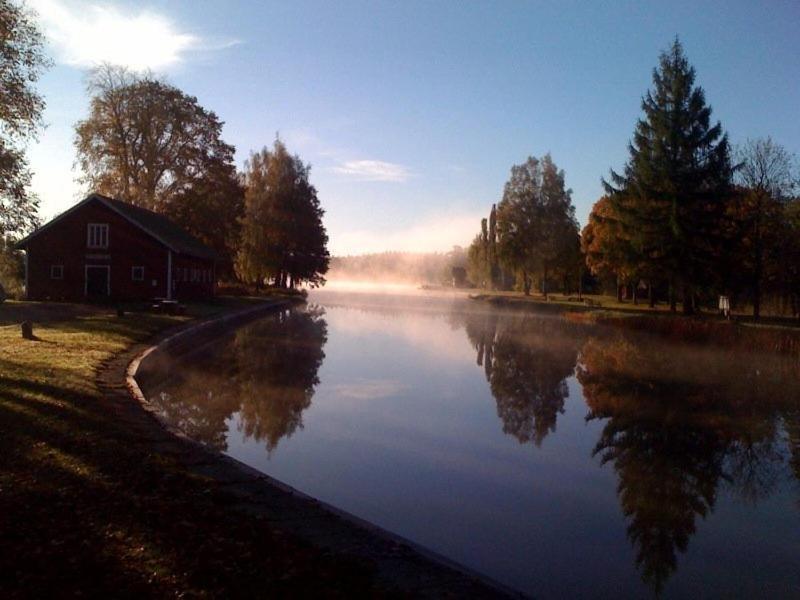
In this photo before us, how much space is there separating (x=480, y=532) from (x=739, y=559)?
2.66 m

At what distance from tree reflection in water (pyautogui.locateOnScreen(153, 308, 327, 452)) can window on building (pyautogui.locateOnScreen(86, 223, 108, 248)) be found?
18.5m

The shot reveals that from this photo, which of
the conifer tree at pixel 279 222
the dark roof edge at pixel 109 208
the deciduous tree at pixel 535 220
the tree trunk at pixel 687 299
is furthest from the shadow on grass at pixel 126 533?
the deciduous tree at pixel 535 220

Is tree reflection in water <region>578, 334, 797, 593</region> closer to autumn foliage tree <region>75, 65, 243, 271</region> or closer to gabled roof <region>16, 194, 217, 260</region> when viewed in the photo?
gabled roof <region>16, 194, 217, 260</region>

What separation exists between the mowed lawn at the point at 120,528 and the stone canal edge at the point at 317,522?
22 cm

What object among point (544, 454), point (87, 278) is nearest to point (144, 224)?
point (87, 278)

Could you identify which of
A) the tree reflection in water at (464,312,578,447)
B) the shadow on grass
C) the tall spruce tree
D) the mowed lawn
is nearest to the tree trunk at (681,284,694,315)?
the tall spruce tree

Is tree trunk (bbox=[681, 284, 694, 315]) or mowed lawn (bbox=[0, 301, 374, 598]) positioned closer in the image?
mowed lawn (bbox=[0, 301, 374, 598])

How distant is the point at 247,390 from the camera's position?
51.1 ft

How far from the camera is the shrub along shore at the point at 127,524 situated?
481 centimetres

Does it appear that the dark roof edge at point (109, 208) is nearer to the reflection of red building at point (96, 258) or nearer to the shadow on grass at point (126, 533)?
the reflection of red building at point (96, 258)

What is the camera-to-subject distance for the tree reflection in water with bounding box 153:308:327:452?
471 inches

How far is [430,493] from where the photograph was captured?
8641mm

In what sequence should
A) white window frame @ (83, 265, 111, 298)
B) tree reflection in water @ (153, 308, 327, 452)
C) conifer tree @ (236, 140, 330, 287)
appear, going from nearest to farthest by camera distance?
tree reflection in water @ (153, 308, 327, 452)
white window frame @ (83, 265, 111, 298)
conifer tree @ (236, 140, 330, 287)

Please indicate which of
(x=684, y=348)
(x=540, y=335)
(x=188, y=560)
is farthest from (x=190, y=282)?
(x=188, y=560)
